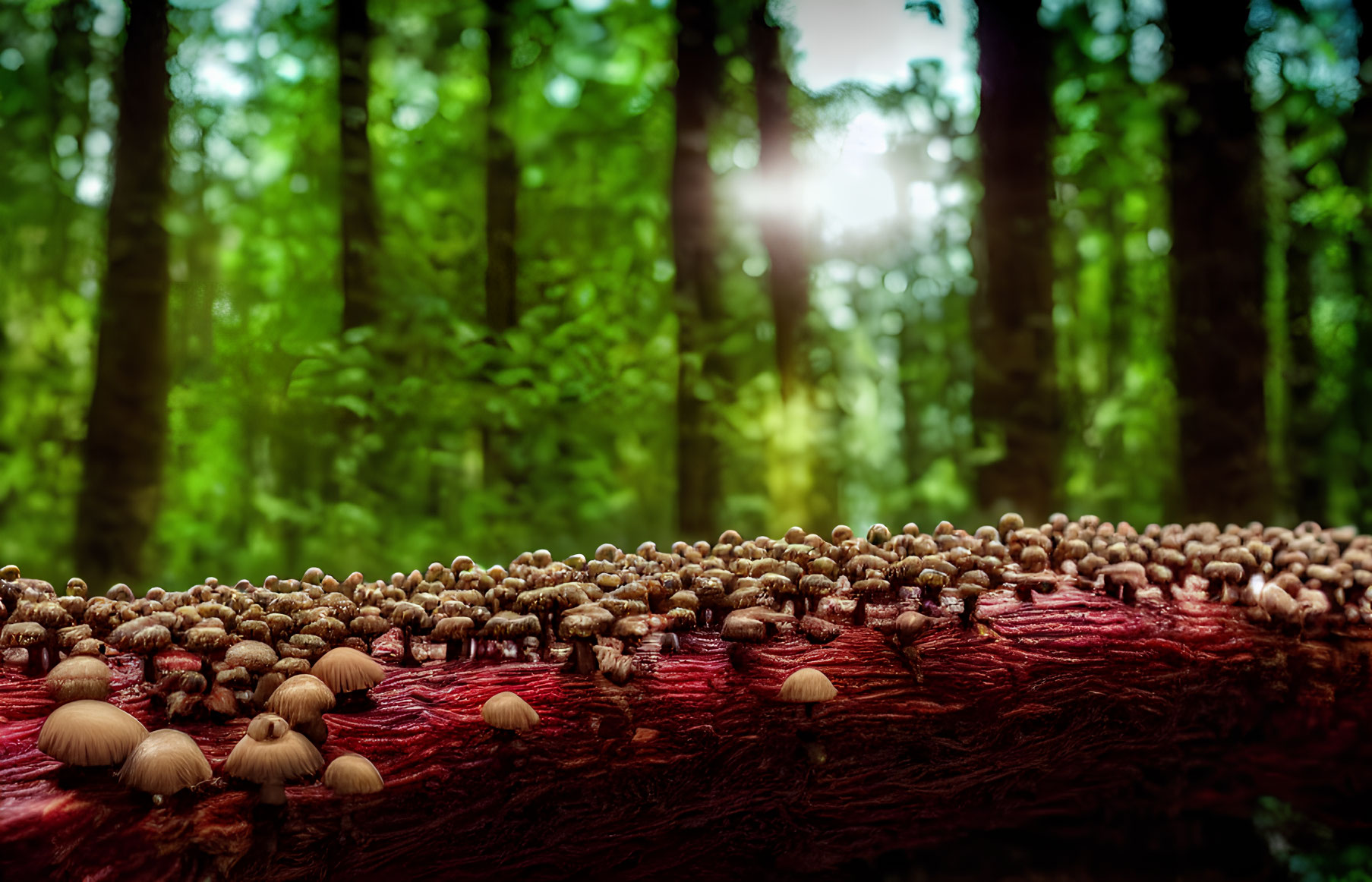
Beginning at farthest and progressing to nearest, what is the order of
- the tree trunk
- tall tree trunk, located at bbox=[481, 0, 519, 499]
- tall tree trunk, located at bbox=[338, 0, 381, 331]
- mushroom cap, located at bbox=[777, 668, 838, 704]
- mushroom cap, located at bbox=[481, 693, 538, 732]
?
the tree trunk < tall tree trunk, located at bbox=[481, 0, 519, 499] < tall tree trunk, located at bbox=[338, 0, 381, 331] < mushroom cap, located at bbox=[777, 668, 838, 704] < mushroom cap, located at bbox=[481, 693, 538, 732]

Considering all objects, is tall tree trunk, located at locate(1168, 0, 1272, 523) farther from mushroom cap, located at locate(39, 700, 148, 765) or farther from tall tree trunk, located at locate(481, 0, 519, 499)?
mushroom cap, located at locate(39, 700, 148, 765)

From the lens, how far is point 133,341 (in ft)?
11.5

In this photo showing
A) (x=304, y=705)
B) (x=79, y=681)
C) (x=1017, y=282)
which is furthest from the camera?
(x=1017, y=282)

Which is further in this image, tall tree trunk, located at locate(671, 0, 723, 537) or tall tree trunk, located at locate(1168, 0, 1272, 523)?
tall tree trunk, located at locate(671, 0, 723, 537)

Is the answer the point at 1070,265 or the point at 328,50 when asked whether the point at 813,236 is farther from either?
the point at 328,50

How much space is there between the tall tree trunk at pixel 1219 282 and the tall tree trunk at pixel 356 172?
13.6ft

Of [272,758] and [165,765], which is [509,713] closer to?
[272,758]

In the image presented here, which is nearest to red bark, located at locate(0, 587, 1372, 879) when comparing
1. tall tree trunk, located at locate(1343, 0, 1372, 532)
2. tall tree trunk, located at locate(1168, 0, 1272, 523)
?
tall tree trunk, located at locate(1168, 0, 1272, 523)

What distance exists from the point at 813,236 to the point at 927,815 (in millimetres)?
3498

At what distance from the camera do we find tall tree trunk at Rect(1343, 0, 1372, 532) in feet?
14.8

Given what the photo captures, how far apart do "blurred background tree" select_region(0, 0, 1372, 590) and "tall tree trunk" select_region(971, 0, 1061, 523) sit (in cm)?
2

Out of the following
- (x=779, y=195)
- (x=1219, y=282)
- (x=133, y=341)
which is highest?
(x=779, y=195)

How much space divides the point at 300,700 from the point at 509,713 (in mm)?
303

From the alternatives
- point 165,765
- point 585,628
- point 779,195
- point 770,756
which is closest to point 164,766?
point 165,765
